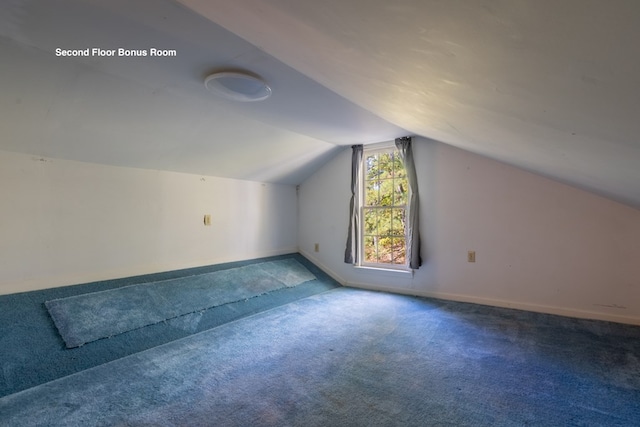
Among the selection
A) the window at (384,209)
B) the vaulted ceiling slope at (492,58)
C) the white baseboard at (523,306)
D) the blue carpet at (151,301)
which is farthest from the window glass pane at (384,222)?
the vaulted ceiling slope at (492,58)

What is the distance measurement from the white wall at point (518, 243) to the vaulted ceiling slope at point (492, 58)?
135cm

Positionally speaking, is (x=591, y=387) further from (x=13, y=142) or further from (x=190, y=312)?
(x=13, y=142)

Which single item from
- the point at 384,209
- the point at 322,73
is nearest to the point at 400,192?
the point at 384,209

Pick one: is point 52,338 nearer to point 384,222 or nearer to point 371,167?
point 384,222

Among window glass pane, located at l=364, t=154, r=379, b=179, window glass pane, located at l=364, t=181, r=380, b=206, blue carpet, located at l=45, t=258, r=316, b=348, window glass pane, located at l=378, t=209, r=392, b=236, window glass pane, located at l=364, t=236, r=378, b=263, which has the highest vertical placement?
window glass pane, located at l=364, t=154, r=379, b=179

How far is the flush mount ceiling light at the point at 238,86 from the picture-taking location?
1.83 metres

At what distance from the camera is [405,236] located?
151 inches

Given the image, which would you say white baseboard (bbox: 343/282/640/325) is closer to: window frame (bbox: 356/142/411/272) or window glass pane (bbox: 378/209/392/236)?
window frame (bbox: 356/142/411/272)

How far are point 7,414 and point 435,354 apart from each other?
2.45 metres

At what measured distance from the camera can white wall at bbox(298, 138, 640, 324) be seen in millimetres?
2715

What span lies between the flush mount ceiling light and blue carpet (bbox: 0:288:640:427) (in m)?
1.83

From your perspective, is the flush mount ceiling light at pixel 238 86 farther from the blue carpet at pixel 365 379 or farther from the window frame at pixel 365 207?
the window frame at pixel 365 207

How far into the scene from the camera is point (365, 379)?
1.83m

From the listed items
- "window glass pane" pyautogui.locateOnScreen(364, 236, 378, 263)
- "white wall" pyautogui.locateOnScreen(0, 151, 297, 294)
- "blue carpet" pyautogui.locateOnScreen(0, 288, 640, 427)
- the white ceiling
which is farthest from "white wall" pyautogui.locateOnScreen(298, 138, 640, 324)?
"white wall" pyautogui.locateOnScreen(0, 151, 297, 294)
